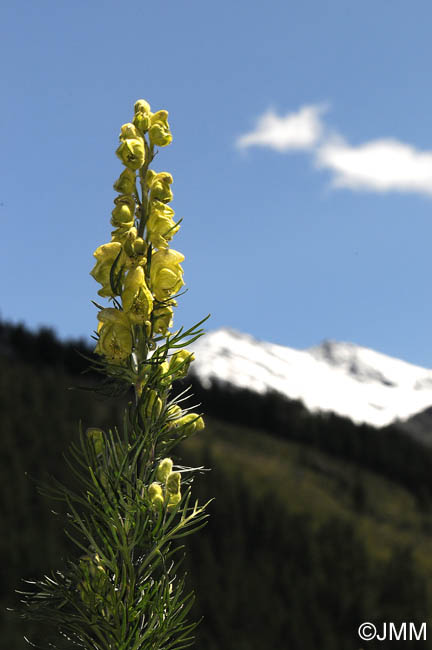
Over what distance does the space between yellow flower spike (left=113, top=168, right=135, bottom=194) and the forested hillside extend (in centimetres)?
4730

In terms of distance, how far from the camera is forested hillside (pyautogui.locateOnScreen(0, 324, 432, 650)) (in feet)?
248

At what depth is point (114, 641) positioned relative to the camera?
3.01 metres

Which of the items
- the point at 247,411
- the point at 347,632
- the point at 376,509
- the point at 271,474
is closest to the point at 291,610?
the point at 347,632

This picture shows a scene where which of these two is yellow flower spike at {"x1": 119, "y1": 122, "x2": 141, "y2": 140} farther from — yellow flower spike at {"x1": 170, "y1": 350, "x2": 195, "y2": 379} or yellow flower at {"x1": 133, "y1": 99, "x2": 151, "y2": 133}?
yellow flower spike at {"x1": 170, "y1": 350, "x2": 195, "y2": 379}

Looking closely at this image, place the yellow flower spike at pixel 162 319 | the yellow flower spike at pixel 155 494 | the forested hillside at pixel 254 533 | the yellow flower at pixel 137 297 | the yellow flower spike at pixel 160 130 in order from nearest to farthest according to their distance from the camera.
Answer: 1. the yellow flower spike at pixel 155 494
2. the yellow flower at pixel 137 297
3. the yellow flower spike at pixel 162 319
4. the yellow flower spike at pixel 160 130
5. the forested hillside at pixel 254 533

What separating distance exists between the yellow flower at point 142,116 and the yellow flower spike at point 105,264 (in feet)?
1.96

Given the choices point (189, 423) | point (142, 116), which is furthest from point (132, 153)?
point (189, 423)

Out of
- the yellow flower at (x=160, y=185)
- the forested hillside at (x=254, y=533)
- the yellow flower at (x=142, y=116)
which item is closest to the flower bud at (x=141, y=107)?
the yellow flower at (x=142, y=116)

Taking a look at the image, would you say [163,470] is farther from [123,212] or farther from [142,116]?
[142,116]

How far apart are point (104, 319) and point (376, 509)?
14241 centimetres

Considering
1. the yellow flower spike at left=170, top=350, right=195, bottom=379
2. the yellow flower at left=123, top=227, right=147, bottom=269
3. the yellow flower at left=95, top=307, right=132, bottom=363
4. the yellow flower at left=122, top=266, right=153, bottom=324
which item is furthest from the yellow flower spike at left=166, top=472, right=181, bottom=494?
the yellow flower at left=123, top=227, right=147, bottom=269

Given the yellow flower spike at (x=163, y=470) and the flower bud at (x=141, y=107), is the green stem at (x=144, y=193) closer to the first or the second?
the flower bud at (x=141, y=107)

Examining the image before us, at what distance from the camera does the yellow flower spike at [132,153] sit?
3215mm

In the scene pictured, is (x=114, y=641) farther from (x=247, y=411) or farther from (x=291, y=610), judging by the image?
(x=247, y=411)
